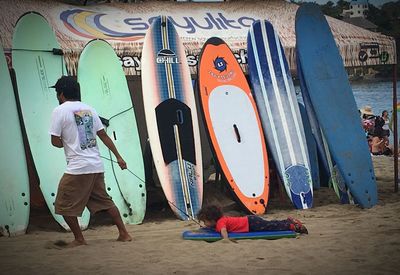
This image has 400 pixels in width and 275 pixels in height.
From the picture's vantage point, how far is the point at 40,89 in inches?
259

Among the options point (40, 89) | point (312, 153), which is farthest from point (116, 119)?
point (312, 153)

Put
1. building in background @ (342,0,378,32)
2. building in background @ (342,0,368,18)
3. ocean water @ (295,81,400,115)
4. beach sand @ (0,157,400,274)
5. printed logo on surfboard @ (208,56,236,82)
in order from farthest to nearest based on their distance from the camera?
ocean water @ (295,81,400,115) < building in background @ (342,0,368,18) < building in background @ (342,0,378,32) < printed logo on surfboard @ (208,56,236,82) < beach sand @ (0,157,400,274)

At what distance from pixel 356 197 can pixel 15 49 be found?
3.73 meters

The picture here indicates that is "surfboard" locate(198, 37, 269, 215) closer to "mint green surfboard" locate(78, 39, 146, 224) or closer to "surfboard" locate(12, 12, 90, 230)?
"mint green surfboard" locate(78, 39, 146, 224)

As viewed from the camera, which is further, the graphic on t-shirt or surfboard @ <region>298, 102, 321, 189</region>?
surfboard @ <region>298, 102, 321, 189</region>

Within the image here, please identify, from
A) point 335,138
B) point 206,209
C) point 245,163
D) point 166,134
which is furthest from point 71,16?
point 206,209

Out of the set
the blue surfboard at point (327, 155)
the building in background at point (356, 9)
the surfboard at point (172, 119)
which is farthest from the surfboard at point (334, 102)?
the building in background at point (356, 9)

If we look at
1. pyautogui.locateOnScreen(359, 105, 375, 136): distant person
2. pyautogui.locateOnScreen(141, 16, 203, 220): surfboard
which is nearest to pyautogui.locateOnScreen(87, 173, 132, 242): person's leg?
pyautogui.locateOnScreen(141, 16, 203, 220): surfboard

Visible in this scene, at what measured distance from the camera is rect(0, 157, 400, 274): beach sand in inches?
160

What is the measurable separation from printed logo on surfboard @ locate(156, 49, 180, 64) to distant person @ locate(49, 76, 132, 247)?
7.82 feet

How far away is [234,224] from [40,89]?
2.56 metres

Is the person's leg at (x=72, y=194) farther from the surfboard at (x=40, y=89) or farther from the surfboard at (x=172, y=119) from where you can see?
the surfboard at (x=172, y=119)

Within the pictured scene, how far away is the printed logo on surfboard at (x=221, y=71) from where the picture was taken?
7.35 metres

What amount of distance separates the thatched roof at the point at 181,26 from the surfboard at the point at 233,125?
0.37 meters
